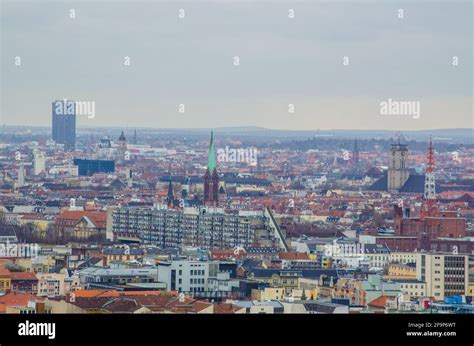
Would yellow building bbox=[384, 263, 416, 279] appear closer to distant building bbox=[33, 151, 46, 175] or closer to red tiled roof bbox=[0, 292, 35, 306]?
red tiled roof bbox=[0, 292, 35, 306]

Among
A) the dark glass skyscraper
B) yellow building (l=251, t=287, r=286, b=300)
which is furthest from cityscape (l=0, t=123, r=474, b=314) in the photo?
the dark glass skyscraper

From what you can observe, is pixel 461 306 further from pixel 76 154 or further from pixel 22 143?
pixel 76 154

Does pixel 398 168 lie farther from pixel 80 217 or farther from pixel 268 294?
pixel 268 294

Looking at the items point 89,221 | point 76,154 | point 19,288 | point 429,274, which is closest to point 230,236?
point 89,221

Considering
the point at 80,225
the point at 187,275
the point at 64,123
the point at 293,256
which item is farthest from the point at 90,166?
the point at 187,275

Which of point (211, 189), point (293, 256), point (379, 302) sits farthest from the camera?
point (211, 189)

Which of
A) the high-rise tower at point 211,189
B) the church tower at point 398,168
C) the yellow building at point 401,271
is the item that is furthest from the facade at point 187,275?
the church tower at point 398,168
